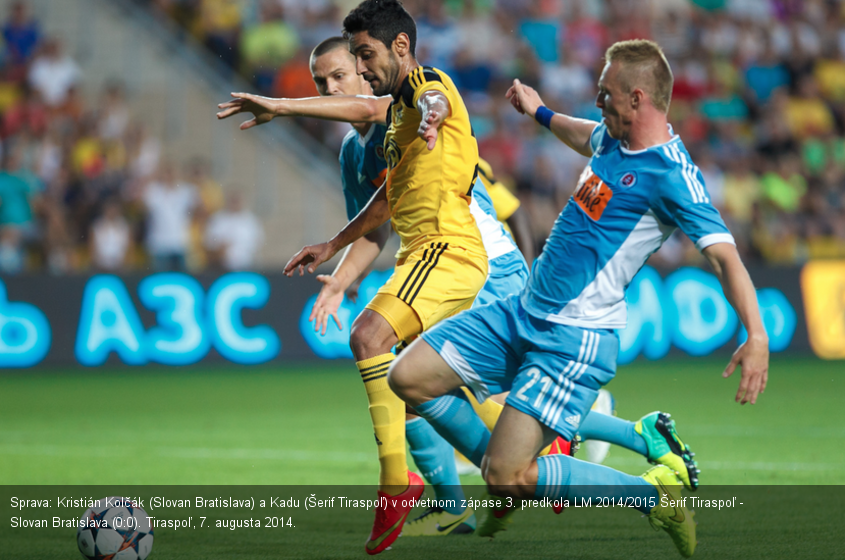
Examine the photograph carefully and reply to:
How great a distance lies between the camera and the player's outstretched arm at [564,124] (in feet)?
15.4

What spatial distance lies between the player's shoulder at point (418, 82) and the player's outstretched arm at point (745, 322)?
57.9 inches

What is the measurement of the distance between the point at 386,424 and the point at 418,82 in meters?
1.47

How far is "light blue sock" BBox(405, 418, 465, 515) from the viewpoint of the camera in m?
5.11

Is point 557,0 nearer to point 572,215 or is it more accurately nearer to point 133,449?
point 133,449

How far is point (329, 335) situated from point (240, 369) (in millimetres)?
1123

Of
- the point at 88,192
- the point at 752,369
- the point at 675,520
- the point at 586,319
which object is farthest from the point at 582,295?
the point at 88,192

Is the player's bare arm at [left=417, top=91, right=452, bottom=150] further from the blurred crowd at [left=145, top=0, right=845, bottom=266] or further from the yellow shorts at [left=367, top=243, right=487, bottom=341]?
the blurred crowd at [left=145, top=0, right=845, bottom=266]

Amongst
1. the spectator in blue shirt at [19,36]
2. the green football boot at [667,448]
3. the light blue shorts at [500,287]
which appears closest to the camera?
the green football boot at [667,448]

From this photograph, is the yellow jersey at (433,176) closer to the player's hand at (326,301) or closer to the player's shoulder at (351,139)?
the player's hand at (326,301)

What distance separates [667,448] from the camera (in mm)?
4922

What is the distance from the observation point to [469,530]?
5.14m

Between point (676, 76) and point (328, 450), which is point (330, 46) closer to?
point (328, 450)

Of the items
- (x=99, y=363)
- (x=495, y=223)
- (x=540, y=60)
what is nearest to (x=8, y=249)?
(x=99, y=363)

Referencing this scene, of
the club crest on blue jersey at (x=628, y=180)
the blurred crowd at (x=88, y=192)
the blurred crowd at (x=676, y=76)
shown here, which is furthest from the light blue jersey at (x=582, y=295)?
the blurred crowd at (x=676, y=76)
